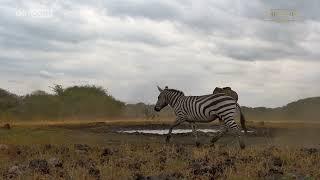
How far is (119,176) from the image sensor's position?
11320mm

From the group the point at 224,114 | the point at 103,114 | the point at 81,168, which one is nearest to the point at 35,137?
the point at 224,114

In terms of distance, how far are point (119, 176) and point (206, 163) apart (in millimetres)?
2436

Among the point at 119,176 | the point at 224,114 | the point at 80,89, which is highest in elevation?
the point at 80,89

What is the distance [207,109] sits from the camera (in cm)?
1966

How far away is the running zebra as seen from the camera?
18812 millimetres

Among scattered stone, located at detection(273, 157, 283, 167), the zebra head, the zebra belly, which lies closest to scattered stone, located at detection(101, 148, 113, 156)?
scattered stone, located at detection(273, 157, 283, 167)

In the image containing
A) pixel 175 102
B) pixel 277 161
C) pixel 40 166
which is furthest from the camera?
pixel 175 102

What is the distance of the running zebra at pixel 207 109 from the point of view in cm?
1881

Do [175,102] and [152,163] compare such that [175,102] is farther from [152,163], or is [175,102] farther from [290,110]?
[290,110]

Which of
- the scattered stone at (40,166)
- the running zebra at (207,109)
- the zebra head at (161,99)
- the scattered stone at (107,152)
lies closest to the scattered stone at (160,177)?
the scattered stone at (40,166)

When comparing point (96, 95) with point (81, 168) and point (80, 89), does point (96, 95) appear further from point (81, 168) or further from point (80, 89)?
point (81, 168)

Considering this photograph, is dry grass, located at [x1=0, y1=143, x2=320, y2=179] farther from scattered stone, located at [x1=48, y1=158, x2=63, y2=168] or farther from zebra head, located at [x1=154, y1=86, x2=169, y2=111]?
zebra head, located at [x1=154, y1=86, x2=169, y2=111]

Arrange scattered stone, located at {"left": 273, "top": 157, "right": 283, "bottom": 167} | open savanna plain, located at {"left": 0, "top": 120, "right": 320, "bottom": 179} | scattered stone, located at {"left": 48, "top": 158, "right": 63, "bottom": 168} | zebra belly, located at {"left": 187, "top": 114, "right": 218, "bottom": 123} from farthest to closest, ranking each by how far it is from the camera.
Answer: zebra belly, located at {"left": 187, "top": 114, "right": 218, "bottom": 123}, scattered stone, located at {"left": 273, "top": 157, "right": 283, "bottom": 167}, scattered stone, located at {"left": 48, "top": 158, "right": 63, "bottom": 168}, open savanna plain, located at {"left": 0, "top": 120, "right": 320, "bottom": 179}

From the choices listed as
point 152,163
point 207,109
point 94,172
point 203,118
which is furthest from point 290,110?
point 94,172
